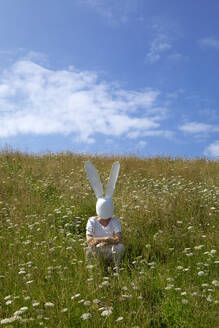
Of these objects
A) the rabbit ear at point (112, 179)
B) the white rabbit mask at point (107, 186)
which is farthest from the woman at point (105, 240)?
the rabbit ear at point (112, 179)

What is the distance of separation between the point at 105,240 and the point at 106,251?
0.21 m

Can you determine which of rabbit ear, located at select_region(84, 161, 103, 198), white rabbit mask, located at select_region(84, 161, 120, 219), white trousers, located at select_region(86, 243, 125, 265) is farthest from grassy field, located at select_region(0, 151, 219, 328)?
rabbit ear, located at select_region(84, 161, 103, 198)

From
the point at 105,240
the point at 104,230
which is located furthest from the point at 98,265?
the point at 104,230

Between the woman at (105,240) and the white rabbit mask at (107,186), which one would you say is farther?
the white rabbit mask at (107,186)

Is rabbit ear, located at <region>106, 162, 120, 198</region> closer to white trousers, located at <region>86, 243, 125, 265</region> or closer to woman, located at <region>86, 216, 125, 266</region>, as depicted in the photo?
woman, located at <region>86, 216, 125, 266</region>

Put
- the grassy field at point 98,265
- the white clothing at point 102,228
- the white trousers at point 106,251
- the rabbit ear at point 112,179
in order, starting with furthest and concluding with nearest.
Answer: the rabbit ear at point 112,179 < the white clothing at point 102,228 < the white trousers at point 106,251 < the grassy field at point 98,265

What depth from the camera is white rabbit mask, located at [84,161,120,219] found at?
545cm

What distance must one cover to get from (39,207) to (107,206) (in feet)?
9.09

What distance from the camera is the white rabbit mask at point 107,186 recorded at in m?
5.45

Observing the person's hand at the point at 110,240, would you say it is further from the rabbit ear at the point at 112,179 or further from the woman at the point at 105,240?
the rabbit ear at the point at 112,179

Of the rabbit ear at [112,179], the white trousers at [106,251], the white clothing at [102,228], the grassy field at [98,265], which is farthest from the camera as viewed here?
the rabbit ear at [112,179]

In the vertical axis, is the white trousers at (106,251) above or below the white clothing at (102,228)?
below

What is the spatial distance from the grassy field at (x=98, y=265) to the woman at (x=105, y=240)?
186mm

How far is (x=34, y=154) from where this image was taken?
14023mm
